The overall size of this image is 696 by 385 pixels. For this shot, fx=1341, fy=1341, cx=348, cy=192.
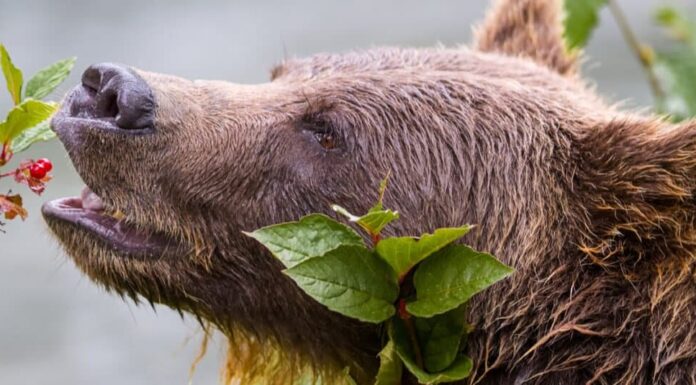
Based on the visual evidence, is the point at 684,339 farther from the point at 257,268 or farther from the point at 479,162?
the point at 257,268

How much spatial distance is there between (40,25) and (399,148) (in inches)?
342

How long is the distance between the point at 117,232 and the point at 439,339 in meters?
1.01

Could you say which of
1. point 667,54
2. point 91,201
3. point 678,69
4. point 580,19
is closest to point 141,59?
point 667,54

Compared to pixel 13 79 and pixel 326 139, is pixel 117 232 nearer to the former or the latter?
pixel 13 79

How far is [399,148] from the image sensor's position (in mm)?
4184

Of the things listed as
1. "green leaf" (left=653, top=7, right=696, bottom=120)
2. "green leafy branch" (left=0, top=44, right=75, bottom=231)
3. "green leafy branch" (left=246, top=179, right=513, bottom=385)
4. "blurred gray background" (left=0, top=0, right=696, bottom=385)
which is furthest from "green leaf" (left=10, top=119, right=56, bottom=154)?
"blurred gray background" (left=0, top=0, right=696, bottom=385)

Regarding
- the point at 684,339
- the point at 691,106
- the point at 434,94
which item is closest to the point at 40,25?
the point at 691,106

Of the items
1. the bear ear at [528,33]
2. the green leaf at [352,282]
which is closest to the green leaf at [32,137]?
the green leaf at [352,282]

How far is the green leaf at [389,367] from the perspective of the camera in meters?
3.84

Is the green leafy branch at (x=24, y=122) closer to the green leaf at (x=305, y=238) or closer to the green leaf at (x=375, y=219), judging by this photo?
the green leaf at (x=305, y=238)

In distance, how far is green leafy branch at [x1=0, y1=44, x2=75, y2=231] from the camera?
3.63m

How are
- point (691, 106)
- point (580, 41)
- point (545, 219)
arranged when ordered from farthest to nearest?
point (691, 106), point (580, 41), point (545, 219)

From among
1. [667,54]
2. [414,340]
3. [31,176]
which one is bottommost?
[667,54]

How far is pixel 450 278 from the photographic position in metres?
3.68
